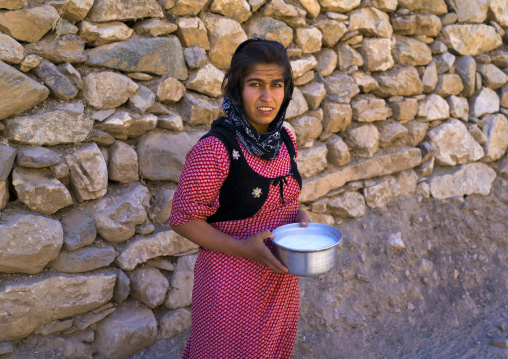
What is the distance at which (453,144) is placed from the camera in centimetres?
431

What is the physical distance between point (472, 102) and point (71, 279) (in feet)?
12.4

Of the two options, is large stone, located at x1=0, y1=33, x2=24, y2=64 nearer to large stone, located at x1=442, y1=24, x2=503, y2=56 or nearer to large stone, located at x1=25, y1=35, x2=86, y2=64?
large stone, located at x1=25, y1=35, x2=86, y2=64

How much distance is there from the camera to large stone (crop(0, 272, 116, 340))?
2355mm

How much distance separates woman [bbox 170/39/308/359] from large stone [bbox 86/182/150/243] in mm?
899

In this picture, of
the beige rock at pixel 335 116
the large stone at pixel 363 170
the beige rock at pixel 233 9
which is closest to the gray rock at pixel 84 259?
the large stone at pixel 363 170

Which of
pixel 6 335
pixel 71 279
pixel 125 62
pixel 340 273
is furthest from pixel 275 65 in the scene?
pixel 340 273

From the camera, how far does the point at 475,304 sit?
3.80 m

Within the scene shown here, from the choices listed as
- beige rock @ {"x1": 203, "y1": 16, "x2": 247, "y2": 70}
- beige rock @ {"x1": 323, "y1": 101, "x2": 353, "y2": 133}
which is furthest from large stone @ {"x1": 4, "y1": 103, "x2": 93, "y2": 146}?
beige rock @ {"x1": 323, "y1": 101, "x2": 353, "y2": 133}

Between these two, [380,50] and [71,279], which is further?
[380,50]

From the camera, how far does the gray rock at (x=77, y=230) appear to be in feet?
8.24

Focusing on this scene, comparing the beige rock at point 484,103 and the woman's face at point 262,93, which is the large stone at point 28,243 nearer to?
the woman's face at point 262,93

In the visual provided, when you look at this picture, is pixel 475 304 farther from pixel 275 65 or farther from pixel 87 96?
pixel 87 96

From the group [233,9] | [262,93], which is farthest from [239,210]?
[233,9]

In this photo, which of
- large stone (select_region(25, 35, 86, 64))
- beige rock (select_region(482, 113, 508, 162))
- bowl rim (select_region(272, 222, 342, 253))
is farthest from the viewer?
beige rock (select_region(482, 113, 508, 162))
